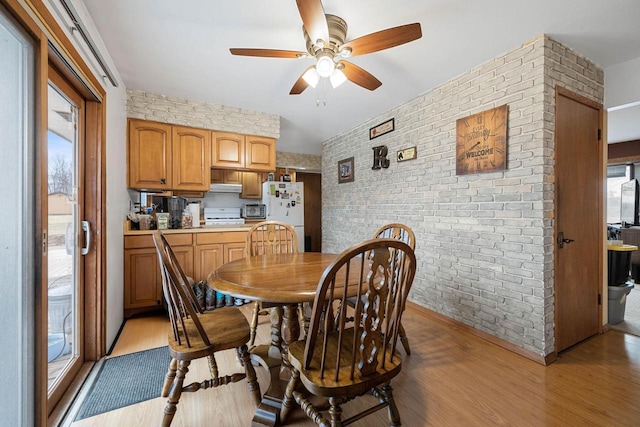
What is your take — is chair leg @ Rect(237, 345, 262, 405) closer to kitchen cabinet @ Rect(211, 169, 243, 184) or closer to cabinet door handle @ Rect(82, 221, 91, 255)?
cabinet door handle @ Rect(82, 221, 91, 255)

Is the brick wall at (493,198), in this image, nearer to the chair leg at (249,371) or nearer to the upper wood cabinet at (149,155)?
the chair leg at (249,371)

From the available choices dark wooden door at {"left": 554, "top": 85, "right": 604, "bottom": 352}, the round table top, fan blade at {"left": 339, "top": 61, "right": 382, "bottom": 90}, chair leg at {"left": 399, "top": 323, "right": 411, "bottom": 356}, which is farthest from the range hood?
dark wooden door at {"left": 554, "top": 85, "right": 604, "bottom": 352}

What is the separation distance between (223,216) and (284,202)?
109cm

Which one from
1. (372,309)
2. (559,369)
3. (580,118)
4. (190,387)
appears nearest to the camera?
(372,309)

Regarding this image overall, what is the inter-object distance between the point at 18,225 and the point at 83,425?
1.09m

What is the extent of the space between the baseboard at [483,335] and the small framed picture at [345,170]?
2088 mm

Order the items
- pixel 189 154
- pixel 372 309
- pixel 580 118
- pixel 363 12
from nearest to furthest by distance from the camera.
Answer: pixel 372 309 < pixel 363 12 < pixel 580 118 < pixel 189 154

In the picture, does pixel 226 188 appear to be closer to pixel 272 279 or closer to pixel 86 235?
pixel 86 235

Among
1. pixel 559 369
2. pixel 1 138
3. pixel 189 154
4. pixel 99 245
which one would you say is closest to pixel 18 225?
pixel 1 138

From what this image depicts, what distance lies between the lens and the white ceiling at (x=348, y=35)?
1.71m

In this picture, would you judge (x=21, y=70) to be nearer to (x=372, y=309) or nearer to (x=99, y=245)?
(x=99, y=245)

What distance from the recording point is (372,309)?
3.44ft

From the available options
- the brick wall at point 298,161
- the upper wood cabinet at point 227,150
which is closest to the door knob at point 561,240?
the upper wood cabinet at point 227,150

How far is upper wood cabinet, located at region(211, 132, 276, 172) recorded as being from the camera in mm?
3445
